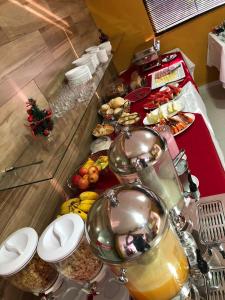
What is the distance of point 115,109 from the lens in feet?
6.20

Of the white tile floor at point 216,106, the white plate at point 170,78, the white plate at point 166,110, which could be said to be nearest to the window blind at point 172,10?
the white tile floor at point 216,106

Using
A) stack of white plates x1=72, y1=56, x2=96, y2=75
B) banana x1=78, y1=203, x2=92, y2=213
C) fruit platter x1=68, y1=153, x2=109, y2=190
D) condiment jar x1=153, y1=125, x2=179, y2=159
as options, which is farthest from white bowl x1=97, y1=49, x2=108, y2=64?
banana x1=78, y1=203, x2=92, y2=213

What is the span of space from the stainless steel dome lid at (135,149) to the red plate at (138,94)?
1.29 m

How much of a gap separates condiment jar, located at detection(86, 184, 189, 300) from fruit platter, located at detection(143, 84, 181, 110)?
1.25 m

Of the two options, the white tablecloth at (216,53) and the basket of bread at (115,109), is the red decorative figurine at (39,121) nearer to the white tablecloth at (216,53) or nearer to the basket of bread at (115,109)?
the basket of bread at (115,109)

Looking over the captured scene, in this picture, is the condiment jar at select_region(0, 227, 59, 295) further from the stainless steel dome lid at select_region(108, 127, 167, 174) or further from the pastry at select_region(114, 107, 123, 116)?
the pastry at select_region(114, 107, 123, 116)

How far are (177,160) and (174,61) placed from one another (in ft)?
6.06

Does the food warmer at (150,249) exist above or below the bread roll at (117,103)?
above

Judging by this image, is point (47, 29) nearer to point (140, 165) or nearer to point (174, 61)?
point (174, 61)

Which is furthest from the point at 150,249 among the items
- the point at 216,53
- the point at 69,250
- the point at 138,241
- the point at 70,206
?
the point at 216,53

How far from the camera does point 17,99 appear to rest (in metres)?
1.20

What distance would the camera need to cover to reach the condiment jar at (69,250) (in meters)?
0.61

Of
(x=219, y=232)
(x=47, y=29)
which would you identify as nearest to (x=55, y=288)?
(x=219, y=232)

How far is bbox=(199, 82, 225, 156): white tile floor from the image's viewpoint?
8.23 feet
